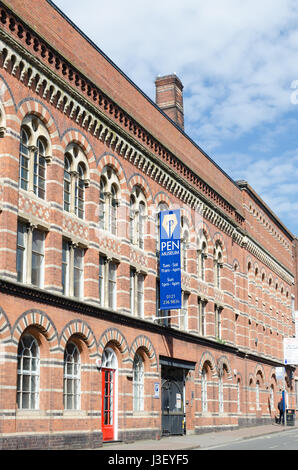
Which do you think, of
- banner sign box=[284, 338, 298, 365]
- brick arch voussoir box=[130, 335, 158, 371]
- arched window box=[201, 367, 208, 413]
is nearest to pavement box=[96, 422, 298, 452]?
arched window box=[201, 367, 208, 413]

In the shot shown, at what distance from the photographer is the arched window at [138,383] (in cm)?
3081

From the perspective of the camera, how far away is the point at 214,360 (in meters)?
40.3

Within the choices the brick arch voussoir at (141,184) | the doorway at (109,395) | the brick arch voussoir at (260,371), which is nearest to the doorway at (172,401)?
the doorway at (109,395)

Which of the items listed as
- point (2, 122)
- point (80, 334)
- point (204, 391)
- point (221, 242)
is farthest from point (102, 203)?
point (221, 242)

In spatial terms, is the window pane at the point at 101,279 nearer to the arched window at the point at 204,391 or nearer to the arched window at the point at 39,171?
the arched window at the point at 39,171

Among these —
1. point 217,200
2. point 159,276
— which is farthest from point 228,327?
point 159,276

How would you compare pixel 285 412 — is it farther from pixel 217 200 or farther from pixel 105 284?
pixel 105 284

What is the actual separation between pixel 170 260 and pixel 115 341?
18.2 feet

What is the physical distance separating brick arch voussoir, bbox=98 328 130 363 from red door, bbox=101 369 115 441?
3.10 ft

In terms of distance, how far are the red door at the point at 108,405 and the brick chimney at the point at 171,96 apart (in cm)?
2121

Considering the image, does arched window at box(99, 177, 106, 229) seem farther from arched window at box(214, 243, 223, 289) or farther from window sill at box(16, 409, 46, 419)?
arched window at box(214, 243, 223, 289)

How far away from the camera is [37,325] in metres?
23.6

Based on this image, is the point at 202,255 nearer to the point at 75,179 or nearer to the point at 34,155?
the point at 75,179
